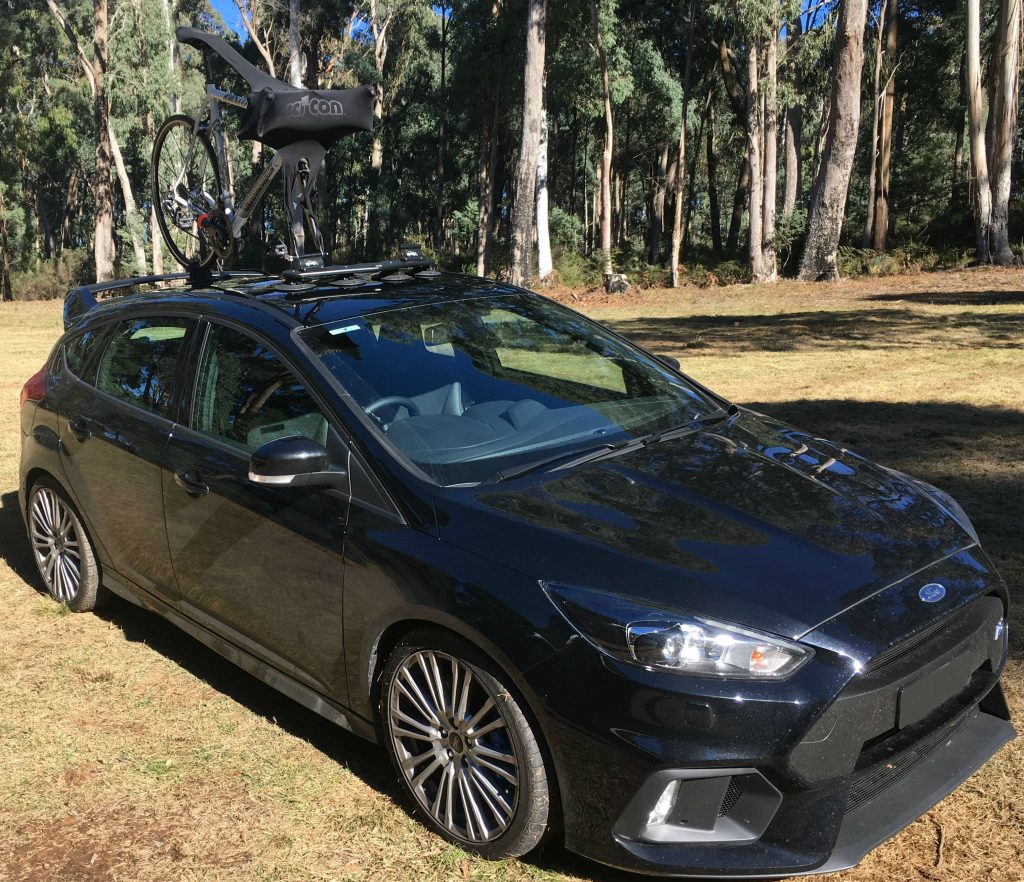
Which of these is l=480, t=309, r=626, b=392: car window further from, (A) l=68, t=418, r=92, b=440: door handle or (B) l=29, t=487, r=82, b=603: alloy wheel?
(B) l=29, t=487, r=82, b=603: alloy wheel

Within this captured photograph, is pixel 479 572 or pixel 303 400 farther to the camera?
pixel 303 400

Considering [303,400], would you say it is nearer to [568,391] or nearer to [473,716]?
[568,391]

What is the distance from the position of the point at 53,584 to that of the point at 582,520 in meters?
3.49

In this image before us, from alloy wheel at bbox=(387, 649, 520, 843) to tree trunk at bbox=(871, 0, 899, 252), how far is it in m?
27.9

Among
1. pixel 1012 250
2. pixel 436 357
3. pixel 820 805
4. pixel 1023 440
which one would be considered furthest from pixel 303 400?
pixel 1012 250

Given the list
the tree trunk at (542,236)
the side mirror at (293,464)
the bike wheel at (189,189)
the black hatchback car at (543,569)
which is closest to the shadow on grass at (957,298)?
the bike wheel at (189,189)

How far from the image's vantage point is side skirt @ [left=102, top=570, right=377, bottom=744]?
11.4 ft

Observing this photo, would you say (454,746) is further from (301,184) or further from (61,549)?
(301,184)

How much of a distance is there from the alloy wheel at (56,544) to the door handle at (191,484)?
49.8 inches

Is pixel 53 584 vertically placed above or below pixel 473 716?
below

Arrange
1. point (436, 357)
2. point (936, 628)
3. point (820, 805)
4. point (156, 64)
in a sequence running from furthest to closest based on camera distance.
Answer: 1. point (156, 64)
2. point (436, 357)
3. point (936, 628)
4. point (820, 805)

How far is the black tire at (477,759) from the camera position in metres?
2.83

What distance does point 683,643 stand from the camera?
2627mm

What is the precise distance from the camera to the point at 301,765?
3.71m
